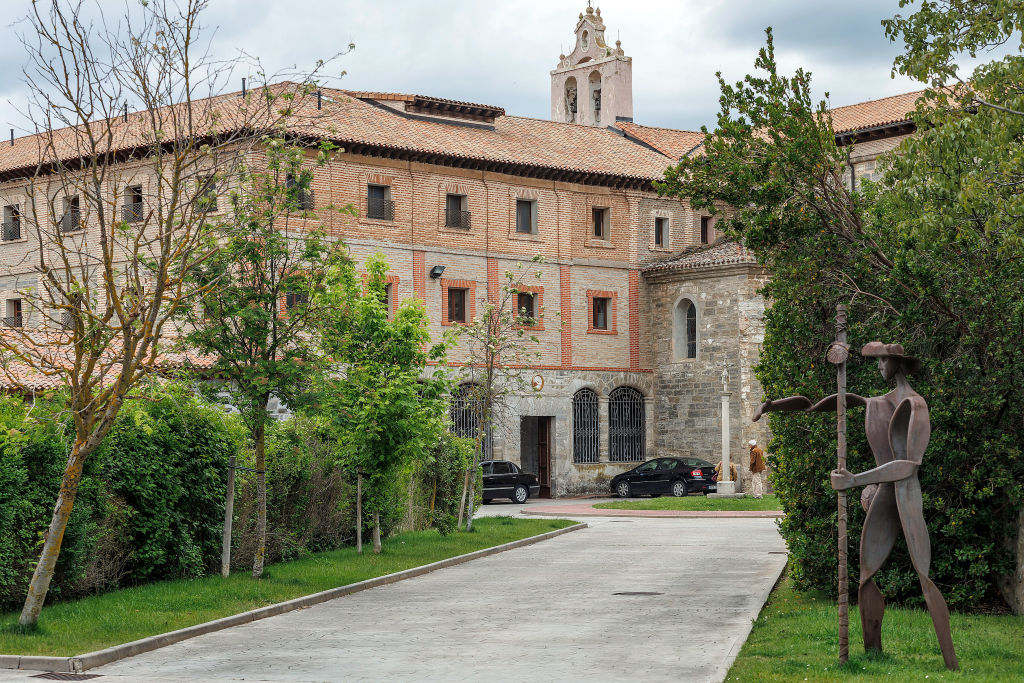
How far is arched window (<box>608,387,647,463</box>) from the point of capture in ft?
148

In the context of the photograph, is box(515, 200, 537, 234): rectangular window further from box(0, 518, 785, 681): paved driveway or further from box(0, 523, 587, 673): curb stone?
box(0, 523, 587, 673): curb stone

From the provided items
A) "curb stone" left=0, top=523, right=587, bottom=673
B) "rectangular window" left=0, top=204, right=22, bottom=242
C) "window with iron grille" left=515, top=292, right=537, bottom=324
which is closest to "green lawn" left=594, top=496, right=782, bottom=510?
"window with iron grille" left=515, top=292, right=537, bottom=324

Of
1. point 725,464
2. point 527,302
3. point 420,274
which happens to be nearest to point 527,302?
point 527,302

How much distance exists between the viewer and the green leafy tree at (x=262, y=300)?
16.2 m

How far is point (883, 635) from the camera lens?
11.9m

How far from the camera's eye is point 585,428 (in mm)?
44562

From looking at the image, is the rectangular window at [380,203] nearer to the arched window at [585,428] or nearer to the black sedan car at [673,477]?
the arched window at [585,428]

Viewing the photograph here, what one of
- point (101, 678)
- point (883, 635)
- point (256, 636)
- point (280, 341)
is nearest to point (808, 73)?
point (883, 635)

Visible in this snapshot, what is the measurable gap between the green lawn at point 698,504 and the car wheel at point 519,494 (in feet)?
12.5

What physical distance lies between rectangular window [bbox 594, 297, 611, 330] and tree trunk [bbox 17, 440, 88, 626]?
33.1m

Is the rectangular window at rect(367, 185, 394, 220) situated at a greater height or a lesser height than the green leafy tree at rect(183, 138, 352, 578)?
greater

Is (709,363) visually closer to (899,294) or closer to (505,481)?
(505,481)

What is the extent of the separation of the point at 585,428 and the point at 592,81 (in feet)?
77.5

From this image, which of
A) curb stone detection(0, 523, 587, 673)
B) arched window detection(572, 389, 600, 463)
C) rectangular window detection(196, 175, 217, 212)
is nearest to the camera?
curb stone detection(0, 523, 587, 673)
